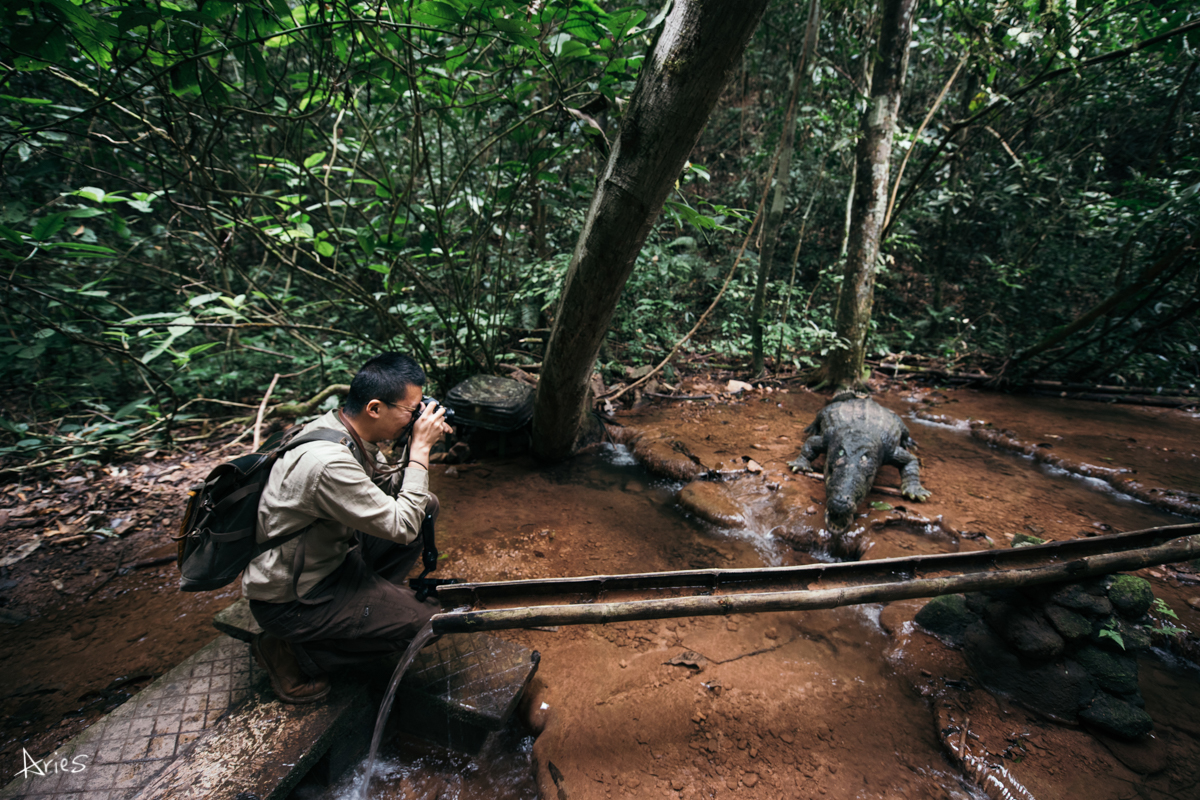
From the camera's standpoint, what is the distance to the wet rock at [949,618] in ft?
8.45

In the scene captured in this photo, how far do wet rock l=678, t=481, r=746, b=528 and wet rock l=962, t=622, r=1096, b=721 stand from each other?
160 centimetres

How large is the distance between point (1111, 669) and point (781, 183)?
216 inches

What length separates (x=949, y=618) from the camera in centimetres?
260

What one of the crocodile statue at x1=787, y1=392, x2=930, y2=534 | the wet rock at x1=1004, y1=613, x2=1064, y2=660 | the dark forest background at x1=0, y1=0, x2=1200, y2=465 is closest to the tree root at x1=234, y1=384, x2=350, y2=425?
the dark forest background at x1=0, y1=0, x2=1200, y2=465

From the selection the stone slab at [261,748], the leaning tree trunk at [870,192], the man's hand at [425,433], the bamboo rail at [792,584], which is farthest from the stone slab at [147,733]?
the leaning tree trunk at [870,192]

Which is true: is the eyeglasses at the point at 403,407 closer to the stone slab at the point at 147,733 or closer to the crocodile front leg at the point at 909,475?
the stone slab at the point at 147,733

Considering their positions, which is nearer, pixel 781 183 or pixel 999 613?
pixel 999 613

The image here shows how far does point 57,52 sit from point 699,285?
8.35m

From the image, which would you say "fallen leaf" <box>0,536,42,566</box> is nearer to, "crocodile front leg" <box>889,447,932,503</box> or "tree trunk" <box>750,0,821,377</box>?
"crocodile front leg" <box>889,447,932,503</box>

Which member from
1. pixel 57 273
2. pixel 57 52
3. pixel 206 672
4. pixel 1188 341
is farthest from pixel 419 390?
pixel 1188 341

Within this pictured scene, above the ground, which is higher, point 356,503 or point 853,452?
→ point 356,503

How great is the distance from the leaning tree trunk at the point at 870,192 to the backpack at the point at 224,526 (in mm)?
6558

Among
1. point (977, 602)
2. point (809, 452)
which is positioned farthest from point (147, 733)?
point (809, 452)

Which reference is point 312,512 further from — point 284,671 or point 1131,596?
point 1131,596
